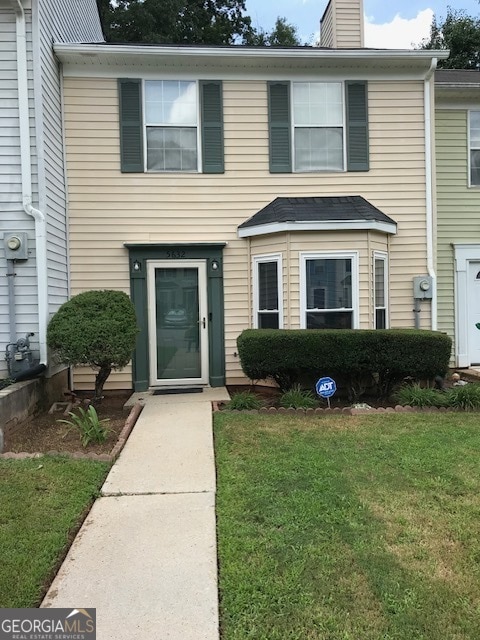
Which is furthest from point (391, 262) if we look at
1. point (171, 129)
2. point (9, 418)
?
point (9, 418)

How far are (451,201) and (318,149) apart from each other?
284 centimetres

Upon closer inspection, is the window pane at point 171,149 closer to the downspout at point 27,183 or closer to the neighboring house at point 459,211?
the downspout at point 27,183

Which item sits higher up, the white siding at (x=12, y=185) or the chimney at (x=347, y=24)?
the chimney at (x=347, y=24)

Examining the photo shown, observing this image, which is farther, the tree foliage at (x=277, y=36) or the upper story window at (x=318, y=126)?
the tree foliage at (x=277, y=36)

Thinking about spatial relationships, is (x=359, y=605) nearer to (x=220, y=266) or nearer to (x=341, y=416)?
(x=341, y=416)

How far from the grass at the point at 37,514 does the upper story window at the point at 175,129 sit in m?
4.87

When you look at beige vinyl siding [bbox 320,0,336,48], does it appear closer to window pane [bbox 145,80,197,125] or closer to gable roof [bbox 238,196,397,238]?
window pane [bbox 145,80,197,125]

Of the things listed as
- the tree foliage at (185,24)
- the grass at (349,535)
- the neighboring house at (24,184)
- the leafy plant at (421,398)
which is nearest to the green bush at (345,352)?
the leafy plant at (421,398)

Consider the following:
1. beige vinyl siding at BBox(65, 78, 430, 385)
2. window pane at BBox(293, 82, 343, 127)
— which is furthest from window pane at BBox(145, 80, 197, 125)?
window pane at BBox(293, 82, 343, 127)

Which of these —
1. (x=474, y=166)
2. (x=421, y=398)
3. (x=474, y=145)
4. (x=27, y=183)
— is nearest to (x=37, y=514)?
(x=27, y=183)

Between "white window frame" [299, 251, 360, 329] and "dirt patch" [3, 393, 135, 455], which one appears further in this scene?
"white window frame" [299, 251, 360, 329]

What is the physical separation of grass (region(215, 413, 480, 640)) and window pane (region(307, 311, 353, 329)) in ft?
7.73

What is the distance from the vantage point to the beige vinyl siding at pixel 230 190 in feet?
24.0

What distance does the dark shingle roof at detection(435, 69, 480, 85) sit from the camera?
839 cm
